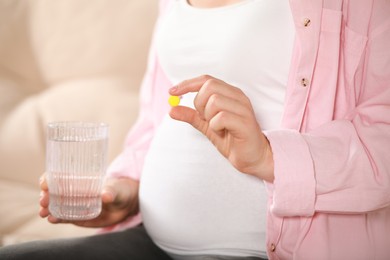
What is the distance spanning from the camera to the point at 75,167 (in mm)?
951

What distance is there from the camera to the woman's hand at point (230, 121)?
31.3 inches

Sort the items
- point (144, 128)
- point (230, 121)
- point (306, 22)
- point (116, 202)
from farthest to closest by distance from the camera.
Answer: point (144, 128)
point (116, 202)
point (306, 22)
point (230, 121)

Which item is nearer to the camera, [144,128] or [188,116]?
[188,116]

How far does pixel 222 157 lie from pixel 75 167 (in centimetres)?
23

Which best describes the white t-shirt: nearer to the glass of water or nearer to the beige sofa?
the glass of water

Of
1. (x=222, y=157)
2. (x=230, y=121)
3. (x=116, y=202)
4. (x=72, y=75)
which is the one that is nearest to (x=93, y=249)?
(x=116, y=202)

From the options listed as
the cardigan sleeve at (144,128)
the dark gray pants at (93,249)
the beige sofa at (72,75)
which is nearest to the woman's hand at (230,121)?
the dark gray pants at (93,249)

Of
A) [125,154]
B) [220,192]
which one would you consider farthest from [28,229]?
[220,192]

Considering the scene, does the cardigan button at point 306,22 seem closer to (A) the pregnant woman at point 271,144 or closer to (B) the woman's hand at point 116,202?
(A) the pregnant woman at point 271,144

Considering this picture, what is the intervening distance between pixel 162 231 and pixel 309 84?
1.16 feet

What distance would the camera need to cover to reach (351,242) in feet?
2.97

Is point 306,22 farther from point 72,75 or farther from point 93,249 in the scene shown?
point 72,75

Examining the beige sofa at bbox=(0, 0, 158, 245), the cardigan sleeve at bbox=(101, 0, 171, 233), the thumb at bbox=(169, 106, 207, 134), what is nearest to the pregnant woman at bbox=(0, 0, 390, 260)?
the thumb at bbox=(169, 106, 207, 134)

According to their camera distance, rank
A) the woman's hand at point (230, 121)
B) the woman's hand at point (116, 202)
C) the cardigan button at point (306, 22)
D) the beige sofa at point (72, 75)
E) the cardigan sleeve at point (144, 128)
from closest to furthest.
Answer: the woman's hand at point (230, 121) < the cardigan button at point (306, 22) < the woman's hand at point (116, 202) < the cardigan sleeve at point (144, 128) < the beige sofa at point (72, 75)
